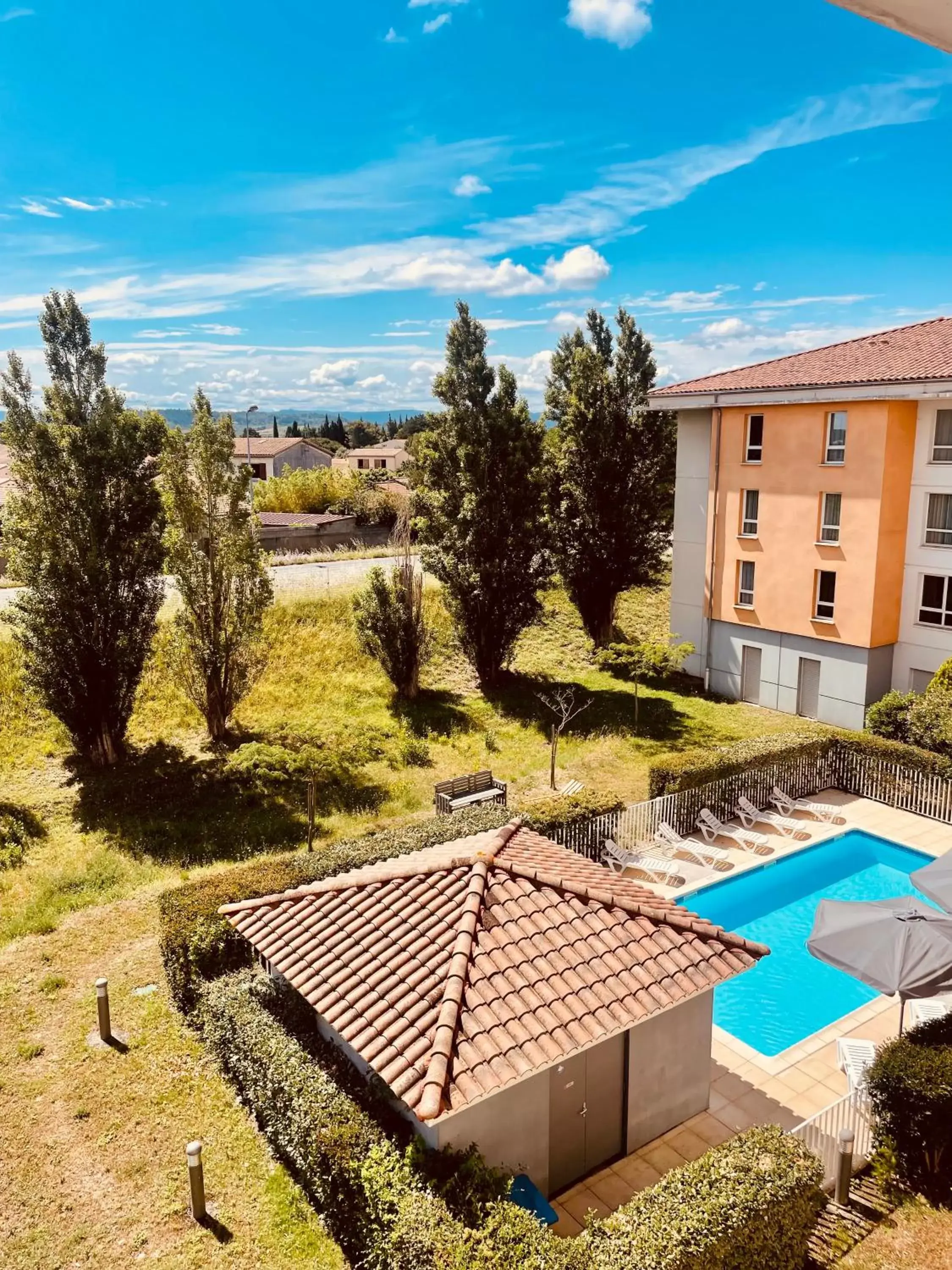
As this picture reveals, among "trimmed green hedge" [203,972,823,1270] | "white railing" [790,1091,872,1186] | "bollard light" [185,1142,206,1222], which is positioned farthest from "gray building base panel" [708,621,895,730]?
"bollard light" [185,1142,206,1222]

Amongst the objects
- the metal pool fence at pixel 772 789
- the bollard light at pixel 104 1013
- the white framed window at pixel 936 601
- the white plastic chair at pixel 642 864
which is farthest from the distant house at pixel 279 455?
the bollard light at pixel 104 1013

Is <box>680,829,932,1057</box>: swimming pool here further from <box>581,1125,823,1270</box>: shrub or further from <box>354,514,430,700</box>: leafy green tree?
<box>354,514,430,700</box>: leafy green tree

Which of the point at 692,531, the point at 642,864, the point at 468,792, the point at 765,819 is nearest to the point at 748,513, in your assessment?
the point at 692,531

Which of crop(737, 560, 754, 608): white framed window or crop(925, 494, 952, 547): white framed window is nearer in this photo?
crop(925, 494, 952, 547): white framed window

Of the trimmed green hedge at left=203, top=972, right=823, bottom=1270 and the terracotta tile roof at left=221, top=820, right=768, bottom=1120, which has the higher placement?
the terracotta tile roof at left=221, top=820, right=768, bottom=1120

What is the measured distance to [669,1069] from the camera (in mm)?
10711

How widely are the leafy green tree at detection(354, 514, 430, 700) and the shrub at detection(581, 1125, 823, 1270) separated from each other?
1980 cm

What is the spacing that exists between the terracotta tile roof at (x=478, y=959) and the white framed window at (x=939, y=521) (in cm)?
1698

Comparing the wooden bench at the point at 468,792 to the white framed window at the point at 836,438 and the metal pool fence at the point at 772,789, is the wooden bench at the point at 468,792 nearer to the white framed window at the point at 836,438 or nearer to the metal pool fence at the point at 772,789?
the metal pool fence at the point at 772,789

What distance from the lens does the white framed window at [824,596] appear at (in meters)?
25.5

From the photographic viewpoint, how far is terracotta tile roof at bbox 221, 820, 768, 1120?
28.5ft

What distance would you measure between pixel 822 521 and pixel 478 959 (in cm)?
2011

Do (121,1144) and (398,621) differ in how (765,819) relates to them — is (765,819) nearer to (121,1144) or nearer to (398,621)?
(398,621)

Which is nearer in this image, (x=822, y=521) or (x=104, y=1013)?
(x=104, y=1013)
